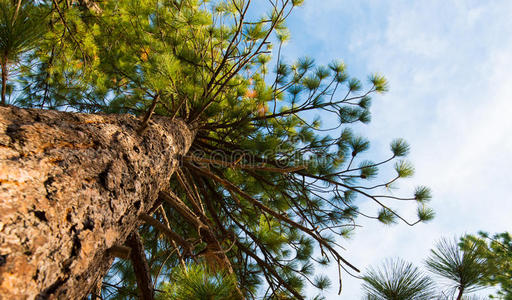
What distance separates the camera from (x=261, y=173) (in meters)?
2.52

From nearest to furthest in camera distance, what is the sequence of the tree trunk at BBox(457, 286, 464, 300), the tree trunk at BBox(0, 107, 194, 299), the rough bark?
the tree trunk at BBox(0, 107, 194, 299), the tree trunk at BBox(457, 286, 464, 300), the rough bark

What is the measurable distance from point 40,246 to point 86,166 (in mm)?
268

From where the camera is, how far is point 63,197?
58 cm

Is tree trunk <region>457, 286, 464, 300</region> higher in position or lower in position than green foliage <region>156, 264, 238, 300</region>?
higher

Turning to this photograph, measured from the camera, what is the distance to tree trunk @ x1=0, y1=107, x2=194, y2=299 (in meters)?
0.46

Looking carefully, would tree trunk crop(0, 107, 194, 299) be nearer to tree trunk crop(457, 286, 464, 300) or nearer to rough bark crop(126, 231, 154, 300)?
rough bark crop(126, 231, 154, 300)

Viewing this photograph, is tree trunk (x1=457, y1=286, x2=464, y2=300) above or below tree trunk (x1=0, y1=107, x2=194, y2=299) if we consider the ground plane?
above

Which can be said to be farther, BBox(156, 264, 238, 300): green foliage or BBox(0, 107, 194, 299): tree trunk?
BBox(156, 264, 238, 300): green foliage

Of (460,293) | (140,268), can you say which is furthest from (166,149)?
(460,293)

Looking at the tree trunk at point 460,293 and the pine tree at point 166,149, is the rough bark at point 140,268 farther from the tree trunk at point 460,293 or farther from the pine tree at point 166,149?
the tree trunk at point 460,293

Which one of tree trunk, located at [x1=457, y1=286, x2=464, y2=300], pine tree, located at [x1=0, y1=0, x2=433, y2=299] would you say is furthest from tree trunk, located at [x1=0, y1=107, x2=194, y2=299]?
tree trunk, located at [x1=457, y1=286, x2=464, y2=300]

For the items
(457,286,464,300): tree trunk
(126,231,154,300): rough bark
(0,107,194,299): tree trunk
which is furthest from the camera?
(126,231,154,300): rough bark

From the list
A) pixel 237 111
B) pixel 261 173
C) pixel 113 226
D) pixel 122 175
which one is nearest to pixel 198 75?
pixel 237 111

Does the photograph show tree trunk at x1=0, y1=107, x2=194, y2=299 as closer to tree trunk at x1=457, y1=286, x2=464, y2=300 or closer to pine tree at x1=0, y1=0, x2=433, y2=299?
pine tree at x1=0, y1=0, x2=433, y2=299
